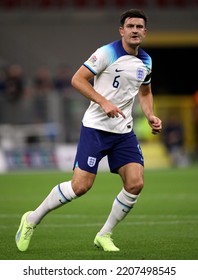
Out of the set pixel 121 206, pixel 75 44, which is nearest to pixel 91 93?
pixel 121 206

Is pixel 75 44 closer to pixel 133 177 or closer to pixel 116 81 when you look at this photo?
pixel 116 81

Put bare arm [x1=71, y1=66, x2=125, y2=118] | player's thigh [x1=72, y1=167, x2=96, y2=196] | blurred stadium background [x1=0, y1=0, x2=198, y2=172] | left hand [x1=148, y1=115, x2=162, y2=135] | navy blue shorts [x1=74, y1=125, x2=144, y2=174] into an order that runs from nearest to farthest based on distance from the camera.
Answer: bare arm [x1=71, y1=66, x2=125, y2=118], player's thigh [x1=72, y1=167, x2=96, y2=196], navy blue shorts [x1=74, y1=125, x2=144, y2=174], left hand [x1=148, y1=115, x2=162, y2=135], blurred stadium background [x1=0, y1=0, x2=198, y2=172]

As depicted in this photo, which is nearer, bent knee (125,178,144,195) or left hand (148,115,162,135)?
bent knee (125,178,144,195)

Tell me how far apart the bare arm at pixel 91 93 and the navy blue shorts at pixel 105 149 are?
18.4 inches

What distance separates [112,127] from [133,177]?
0.57 m

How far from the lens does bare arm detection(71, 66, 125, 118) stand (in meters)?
9.12

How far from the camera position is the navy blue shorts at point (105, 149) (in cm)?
951

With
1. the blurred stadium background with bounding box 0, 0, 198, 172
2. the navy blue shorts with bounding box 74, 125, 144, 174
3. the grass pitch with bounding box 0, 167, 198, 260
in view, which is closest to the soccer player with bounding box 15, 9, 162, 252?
the navy blue shorts with bounding box 74, 125, 144, 174

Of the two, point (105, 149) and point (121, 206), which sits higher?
point (105, 149)

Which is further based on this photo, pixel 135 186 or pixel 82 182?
pixel 135 186

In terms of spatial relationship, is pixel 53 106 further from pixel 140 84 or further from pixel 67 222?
pixel 140 84

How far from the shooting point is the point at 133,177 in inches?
375

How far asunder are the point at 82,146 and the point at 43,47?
79.4 feet

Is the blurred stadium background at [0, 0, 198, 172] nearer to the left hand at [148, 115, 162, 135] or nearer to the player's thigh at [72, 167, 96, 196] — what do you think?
the left hand at [148, 115, 162, 135]
